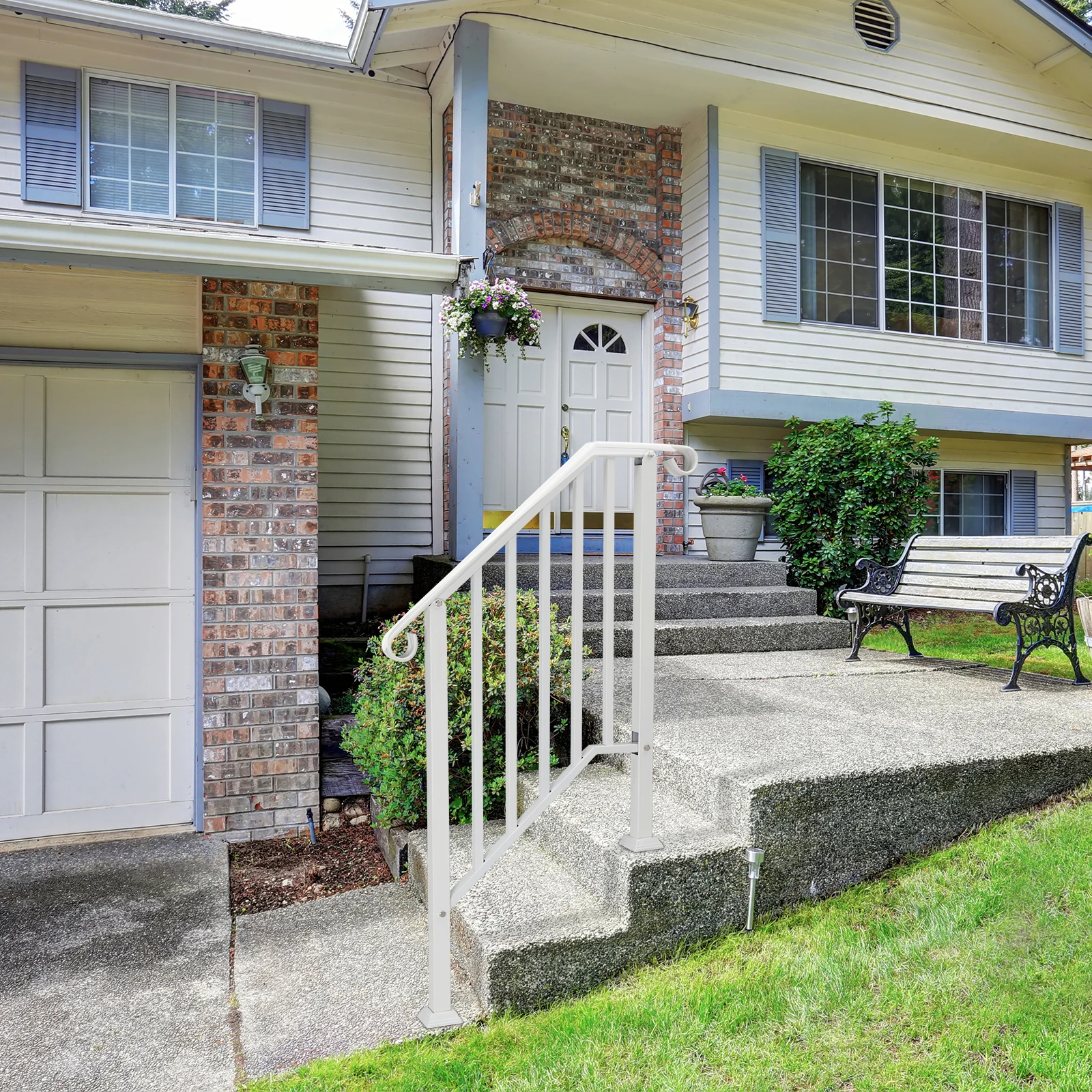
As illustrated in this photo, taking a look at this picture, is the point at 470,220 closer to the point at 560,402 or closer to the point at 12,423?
the point at 560,402

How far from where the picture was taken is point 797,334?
7473 millimetres

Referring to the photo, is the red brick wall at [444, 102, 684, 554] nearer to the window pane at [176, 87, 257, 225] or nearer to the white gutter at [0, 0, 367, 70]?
the white gutter at [0, 0, 367, 70]

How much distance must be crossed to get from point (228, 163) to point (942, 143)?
241 inches

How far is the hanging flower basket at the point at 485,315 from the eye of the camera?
5.61 m

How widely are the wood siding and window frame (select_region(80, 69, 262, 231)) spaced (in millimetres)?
2393

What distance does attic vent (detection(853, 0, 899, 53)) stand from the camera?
7.11 metres

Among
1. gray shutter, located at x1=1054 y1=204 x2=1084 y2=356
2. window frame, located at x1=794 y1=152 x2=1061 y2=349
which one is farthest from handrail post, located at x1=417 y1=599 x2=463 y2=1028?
gray shutter, located at x1=1054 y1=204 x2=1084 y2=356

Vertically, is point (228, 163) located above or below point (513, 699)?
above

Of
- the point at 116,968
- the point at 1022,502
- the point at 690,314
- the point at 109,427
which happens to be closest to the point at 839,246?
the point at 690,314

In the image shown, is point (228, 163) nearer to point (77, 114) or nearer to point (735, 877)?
point (77, 114)

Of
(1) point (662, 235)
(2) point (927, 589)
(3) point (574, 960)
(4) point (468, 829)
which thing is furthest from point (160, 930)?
(1) point (662, 235)

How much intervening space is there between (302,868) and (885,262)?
23.0ft

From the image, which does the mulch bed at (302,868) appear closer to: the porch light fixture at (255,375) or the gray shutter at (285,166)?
the porch light fixture at (255,375)

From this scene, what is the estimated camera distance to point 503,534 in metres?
2.23
